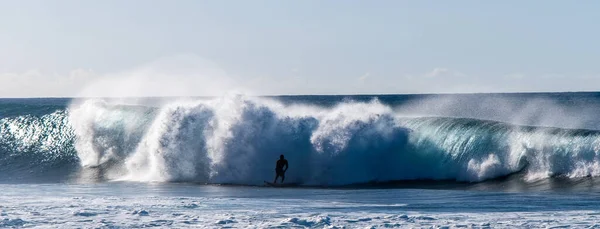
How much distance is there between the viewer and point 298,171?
28.1 metres

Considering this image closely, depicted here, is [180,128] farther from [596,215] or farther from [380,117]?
[596,215]

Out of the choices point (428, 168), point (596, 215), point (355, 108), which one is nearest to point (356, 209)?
point (596, 215)

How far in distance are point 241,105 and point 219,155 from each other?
7.25ft

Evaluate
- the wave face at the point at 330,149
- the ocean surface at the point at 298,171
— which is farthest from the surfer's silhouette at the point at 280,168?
the ocean surface at the point at 298,171

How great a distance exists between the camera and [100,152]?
34562mm

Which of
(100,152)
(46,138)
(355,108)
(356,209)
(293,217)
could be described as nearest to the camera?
(293,217)

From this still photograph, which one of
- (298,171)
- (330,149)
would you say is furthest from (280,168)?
(330,149)

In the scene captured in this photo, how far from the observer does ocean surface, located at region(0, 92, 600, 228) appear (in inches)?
623

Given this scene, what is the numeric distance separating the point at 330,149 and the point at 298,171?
1261 millimetres

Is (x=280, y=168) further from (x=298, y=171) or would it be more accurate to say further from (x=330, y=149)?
Answer: (x=330, y=149)

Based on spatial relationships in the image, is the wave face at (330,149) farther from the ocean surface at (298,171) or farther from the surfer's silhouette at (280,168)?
the surfer's silhouette at (280,168)

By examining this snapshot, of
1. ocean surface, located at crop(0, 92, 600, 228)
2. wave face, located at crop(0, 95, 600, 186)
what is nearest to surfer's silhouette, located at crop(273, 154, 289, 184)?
wave face, located at crop(0, 95, 600, 186)

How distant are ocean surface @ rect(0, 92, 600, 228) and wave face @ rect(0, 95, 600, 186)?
4 cm

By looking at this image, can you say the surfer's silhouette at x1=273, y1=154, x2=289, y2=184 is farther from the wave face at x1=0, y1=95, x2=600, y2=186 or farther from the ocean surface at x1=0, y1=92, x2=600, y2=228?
the ocean surface at x1=0, y1=92, x2=600, y2=228
